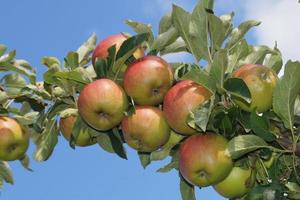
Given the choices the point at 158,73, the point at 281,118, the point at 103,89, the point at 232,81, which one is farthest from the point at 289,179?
the point at 103,89

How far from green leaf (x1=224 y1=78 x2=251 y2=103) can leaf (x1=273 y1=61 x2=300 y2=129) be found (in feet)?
0.65

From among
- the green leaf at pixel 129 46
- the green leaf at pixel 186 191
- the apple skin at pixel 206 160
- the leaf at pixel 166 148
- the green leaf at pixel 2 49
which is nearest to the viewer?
the apple skin at pixel 206 160

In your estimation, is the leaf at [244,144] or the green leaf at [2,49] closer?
the leaf at [244,144]

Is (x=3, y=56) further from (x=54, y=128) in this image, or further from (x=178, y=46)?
(x=178, y=46)

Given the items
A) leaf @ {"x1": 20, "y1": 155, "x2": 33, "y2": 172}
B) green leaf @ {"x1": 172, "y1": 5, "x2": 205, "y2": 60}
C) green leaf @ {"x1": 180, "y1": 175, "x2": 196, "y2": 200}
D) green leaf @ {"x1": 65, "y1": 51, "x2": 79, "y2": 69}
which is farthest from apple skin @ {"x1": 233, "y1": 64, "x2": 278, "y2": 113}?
leaf @ {"x1": 20, "y1": 155, "x2": 33, "y2": 172}

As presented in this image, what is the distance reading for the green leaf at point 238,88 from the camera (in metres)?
2.65

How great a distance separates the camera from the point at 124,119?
122 inches

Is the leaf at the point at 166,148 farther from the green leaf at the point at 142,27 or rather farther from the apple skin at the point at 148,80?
the green leaf at the point at 142,27

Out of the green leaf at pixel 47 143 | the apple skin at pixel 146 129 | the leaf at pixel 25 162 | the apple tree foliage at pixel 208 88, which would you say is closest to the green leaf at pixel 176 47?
the apple tree foliage at pixel 208 88

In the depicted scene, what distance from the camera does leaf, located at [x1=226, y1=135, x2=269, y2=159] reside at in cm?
276

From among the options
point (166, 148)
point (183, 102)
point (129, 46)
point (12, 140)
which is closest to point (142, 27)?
point (129, 46)

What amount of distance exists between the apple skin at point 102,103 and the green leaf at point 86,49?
588 mm

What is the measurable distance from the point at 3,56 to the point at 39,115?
534mm

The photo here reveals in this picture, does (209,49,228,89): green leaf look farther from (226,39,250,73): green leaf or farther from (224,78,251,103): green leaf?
(226,39,250,73): green leaf
